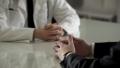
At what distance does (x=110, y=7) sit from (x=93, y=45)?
4.04 feet

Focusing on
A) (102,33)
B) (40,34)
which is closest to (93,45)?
(40,34)

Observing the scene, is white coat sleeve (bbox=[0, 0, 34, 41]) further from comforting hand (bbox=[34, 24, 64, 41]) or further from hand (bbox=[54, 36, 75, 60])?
hand (bbox=[54, 36, 75, 60])

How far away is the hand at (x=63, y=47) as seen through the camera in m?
1.02

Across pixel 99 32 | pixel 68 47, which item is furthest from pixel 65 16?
pixel 68 47

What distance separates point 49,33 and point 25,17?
13.0 inches

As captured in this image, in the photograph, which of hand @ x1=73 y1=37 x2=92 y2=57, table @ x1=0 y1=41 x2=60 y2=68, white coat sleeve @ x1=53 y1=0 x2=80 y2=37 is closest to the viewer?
table @ x1=0 y1=41 x2=60 y2=68

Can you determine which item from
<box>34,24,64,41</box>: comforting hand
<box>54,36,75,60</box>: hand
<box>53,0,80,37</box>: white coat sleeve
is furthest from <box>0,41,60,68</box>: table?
<box>53,0,80,37</box>: white coat sleeve

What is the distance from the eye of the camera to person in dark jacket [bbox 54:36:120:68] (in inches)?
35.0

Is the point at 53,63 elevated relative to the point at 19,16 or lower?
lower

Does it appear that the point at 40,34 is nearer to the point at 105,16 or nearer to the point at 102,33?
the point at 102,33

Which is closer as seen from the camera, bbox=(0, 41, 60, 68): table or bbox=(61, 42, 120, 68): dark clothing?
bbox=(61, 42, 120, 68): dark clothing

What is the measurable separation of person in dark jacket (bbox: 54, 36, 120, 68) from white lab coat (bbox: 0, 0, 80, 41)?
0.19 metres

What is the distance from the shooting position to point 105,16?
237 cm

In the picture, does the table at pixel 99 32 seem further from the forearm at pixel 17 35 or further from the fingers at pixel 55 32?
the forearm at pixel 17 35
